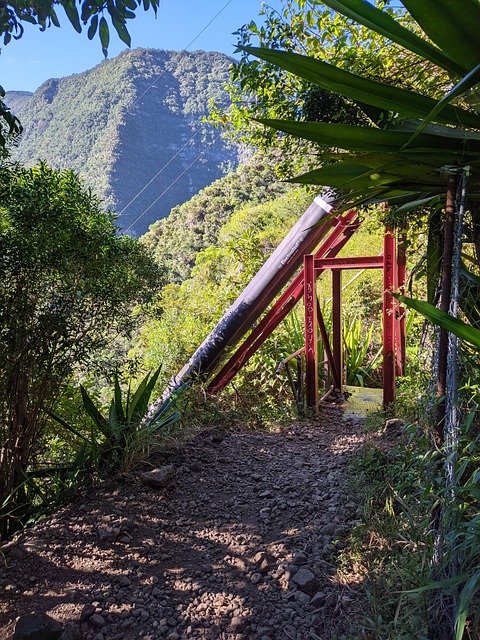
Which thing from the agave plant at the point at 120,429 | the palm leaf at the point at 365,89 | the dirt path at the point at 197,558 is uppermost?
the palm leaf at the point at 365,89

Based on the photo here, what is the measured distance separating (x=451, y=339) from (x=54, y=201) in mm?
2479

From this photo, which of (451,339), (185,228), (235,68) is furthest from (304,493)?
(185,228)

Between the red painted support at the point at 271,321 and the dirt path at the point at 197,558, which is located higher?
the red painted support at the point at 271,321

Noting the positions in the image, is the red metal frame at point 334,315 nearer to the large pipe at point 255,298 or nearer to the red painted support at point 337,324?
the red painted support at point 337,324

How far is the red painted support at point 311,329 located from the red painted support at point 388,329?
28.1 inches

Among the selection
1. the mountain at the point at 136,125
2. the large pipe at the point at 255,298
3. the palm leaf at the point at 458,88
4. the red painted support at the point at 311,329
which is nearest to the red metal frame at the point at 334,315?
the red painted support at the point at 311,329

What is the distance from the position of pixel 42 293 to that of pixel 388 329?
2847 mm

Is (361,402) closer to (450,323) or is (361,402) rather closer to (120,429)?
(120,429)

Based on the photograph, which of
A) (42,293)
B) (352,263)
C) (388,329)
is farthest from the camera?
(352,263)

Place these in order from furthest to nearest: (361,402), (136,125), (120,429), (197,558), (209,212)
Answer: (136,125), (209,212), (361,402), (120,429), (197,558)

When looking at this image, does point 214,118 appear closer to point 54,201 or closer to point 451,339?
point 54,201

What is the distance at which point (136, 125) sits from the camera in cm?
3759

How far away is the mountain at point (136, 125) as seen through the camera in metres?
33.2

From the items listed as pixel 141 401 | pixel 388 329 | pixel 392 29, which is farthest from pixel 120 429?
pixel 392 29
